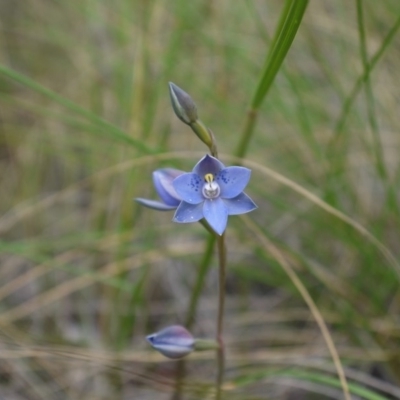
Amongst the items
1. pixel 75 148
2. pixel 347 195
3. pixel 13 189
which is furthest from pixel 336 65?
pixel 13 189

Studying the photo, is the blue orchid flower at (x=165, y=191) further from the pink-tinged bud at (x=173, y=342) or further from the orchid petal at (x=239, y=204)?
the pink-tinged bud at (x=173, y=342)

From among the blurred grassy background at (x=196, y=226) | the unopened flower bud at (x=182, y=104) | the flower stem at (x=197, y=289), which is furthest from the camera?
the blurred grassy background at (x=196, y=226)

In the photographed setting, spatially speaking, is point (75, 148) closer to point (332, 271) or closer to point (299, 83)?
point (299, 83)

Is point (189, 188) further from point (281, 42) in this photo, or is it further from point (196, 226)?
point (196, 226)

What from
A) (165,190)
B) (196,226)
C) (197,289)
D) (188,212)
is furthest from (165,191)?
(196,226)

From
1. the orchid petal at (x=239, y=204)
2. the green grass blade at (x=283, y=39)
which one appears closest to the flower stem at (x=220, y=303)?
the orchid petal at (x=239, y=204)

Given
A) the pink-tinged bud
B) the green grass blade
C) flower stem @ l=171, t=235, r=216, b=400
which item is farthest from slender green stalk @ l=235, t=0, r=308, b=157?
the pink-tinged bud

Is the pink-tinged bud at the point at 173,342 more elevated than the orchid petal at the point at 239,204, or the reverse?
the orchid petal at the point at 239,204
